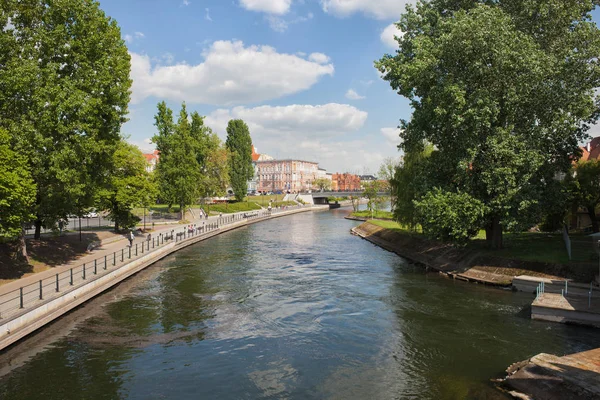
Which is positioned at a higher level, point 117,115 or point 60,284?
point 117,115

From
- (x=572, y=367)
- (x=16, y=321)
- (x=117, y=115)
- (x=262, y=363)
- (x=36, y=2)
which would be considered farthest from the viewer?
(x=117, y=115)

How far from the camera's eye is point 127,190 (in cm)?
5194

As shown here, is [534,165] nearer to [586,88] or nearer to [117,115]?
[586,88]

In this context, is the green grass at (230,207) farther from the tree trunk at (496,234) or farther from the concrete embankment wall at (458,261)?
the tree trunk at (496,234)

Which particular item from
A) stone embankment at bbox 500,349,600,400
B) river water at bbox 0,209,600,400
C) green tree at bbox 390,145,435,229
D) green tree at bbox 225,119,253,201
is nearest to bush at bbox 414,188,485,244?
river water at bbox 0,209,600,400

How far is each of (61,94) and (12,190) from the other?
792cm

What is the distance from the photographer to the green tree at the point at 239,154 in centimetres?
11369

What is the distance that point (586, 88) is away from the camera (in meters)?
31.1

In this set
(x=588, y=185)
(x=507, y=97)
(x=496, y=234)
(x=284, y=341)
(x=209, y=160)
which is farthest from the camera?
(x=209, y=160)

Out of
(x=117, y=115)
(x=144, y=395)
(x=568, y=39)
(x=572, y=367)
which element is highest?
(x=568, y=39)

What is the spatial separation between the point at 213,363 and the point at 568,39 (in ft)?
105

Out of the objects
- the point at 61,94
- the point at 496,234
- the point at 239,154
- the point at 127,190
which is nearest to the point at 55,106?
the point at 61,94

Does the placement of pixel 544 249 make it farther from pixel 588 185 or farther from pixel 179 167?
pixel 179 167

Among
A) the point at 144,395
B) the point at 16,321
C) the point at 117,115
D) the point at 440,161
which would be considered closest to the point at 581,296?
the point at 440,161
